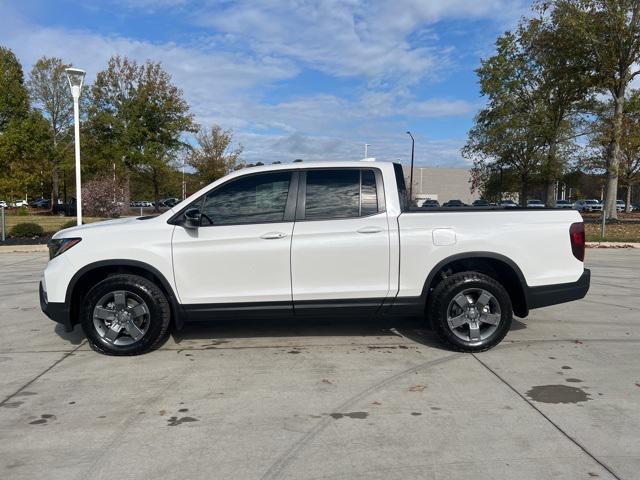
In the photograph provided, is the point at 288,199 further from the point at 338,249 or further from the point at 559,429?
the point at 559,429

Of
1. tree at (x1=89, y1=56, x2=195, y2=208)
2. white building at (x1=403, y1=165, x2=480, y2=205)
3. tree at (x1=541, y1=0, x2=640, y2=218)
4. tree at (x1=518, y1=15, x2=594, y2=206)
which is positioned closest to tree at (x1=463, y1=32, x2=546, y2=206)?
tree at (x1=518, y1=15, x2=594, y2=206)

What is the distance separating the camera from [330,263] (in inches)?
199

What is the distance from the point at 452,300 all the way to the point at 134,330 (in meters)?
3.20

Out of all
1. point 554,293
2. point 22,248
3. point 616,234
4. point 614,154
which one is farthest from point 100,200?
point 614,154

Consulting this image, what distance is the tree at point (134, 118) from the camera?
115 ft

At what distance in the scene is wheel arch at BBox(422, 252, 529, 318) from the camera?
5.14 metres

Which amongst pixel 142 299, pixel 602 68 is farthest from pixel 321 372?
pixel 602 68

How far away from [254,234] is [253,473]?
246 centimetres

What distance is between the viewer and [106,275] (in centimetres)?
526

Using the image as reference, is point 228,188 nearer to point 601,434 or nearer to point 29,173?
point 601,434

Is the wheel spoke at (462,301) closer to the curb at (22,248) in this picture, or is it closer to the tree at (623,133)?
the curb at (22,248)

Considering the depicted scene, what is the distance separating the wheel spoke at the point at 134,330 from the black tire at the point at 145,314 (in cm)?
3

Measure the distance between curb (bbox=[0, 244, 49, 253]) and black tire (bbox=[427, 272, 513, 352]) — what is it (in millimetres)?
14180

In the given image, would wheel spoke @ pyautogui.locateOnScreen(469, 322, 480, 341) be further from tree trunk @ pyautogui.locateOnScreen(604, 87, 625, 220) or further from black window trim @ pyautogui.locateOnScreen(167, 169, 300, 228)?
tree trunk @ pyautogui.locateOnScreen(604, 87, 625, 220)
